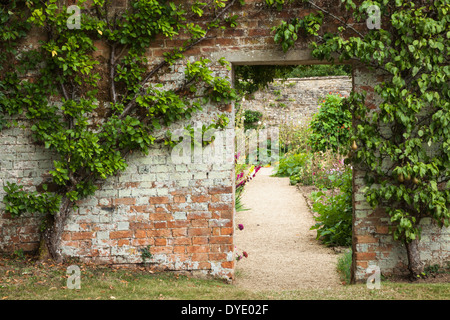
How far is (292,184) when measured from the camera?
1157 centimetres

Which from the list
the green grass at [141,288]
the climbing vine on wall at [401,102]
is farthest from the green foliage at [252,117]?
the green grass at [141,288]

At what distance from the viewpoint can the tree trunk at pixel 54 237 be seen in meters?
4.75

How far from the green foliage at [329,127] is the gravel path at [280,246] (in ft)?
5.45

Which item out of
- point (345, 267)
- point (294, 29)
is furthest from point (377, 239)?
point (294, 29)

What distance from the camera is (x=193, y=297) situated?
403 centimetres

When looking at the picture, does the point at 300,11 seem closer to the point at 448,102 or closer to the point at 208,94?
the point at 208,94

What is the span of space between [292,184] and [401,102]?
7398 millimetres

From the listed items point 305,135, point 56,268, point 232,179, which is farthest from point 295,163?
point 56,268

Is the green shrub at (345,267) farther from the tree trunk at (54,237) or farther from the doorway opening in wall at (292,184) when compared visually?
the tree trunk at (54,237)

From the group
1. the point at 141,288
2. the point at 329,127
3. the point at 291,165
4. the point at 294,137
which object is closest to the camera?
the point at 141,288

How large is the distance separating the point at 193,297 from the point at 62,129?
2.18m

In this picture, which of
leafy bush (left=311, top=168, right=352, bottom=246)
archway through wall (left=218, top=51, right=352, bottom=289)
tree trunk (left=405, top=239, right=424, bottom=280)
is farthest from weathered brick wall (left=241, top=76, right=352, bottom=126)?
tree trunk (left=405, top=239, right=424, bottom=280)

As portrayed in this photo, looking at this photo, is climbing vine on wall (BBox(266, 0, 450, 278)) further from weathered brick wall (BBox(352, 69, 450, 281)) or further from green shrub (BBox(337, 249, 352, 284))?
green shrub (BBox(337, 249, 352, 284))

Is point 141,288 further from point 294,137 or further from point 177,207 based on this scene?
point 294,137
